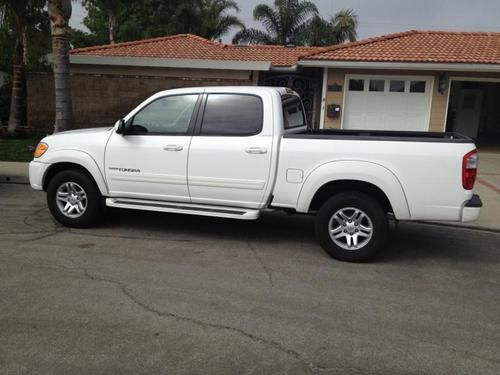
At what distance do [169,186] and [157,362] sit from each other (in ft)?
9.71

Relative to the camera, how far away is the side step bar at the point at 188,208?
18.5ft

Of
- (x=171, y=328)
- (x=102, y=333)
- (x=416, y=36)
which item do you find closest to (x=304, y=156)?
(x=171, y=328)

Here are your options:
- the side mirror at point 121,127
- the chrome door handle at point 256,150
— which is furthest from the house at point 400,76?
the chrome door handle at point 256,150

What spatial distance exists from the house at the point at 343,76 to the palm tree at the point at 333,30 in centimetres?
1329

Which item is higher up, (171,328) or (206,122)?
(206,122)

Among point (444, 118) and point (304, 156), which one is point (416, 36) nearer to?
point (444, 118)

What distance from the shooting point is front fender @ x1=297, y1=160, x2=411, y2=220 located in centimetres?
512

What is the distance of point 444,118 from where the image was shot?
14961 mm

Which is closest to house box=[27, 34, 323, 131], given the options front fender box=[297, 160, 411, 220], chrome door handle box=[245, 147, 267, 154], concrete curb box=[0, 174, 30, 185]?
concrete curb box=[0, 174, 30, 185]

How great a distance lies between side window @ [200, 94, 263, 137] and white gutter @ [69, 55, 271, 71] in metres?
9.91

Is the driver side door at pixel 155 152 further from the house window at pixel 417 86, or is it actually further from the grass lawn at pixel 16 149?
the house window at pixel 417 86

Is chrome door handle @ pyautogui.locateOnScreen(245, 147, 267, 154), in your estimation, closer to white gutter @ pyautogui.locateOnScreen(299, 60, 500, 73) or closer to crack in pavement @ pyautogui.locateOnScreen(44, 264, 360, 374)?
crack in pavement @ pyautogui.locateOnScreen(44, 264, 360, 374)

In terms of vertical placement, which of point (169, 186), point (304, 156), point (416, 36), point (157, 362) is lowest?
point (157, 362)

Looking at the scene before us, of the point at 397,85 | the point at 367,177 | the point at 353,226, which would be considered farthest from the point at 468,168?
the point at 397,85
